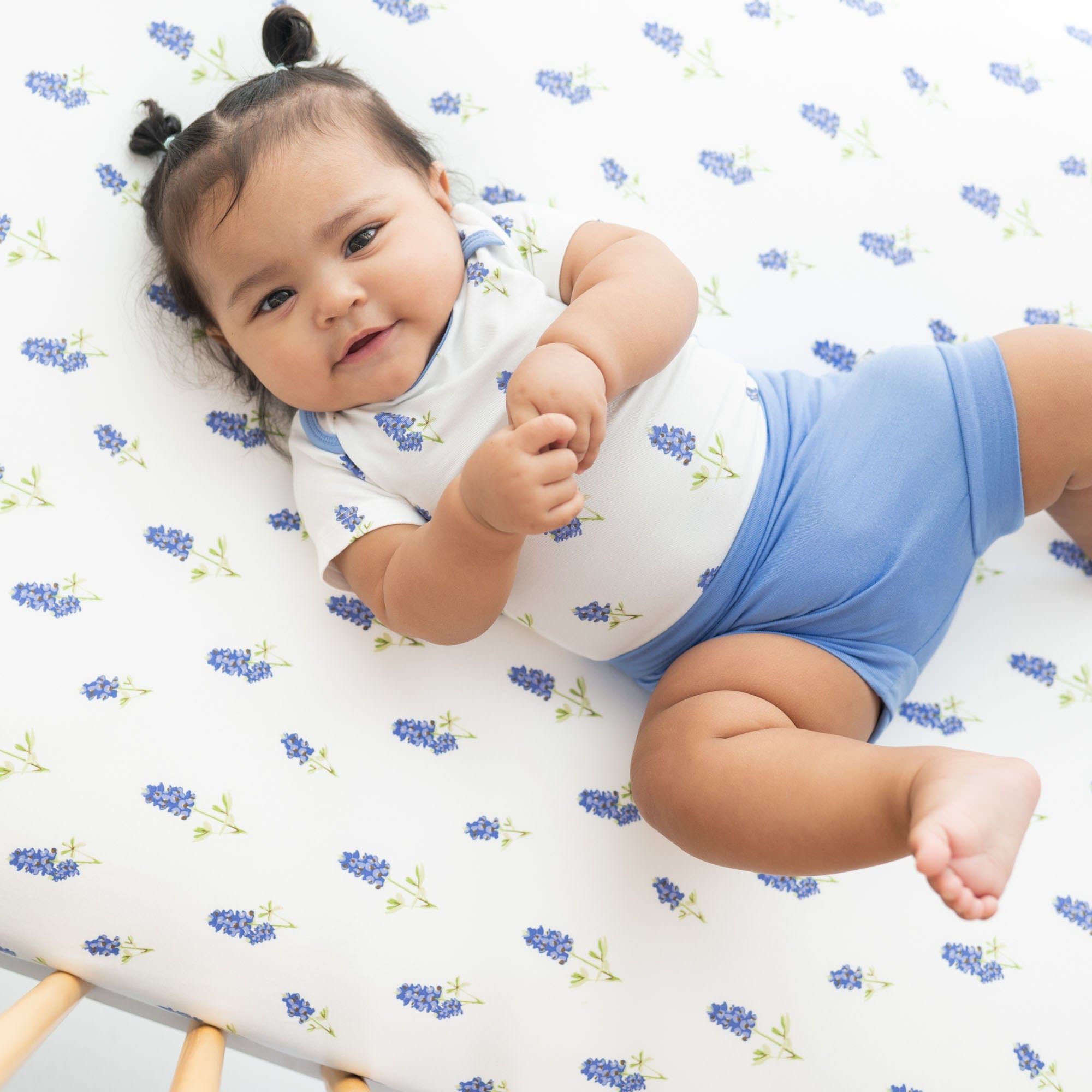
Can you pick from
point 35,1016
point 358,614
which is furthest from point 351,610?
point 35,1016

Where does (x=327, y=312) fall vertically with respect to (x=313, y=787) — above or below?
above

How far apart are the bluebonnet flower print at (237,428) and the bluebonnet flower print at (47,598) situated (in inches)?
8.3

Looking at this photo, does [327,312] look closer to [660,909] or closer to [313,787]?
[313,787]

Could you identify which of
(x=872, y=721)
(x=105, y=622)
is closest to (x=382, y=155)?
(x=105, y=622)

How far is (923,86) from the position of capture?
114 cm

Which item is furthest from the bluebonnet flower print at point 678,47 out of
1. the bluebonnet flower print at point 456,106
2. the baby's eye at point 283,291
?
the baby's eye at point 283,291

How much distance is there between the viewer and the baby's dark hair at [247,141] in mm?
891

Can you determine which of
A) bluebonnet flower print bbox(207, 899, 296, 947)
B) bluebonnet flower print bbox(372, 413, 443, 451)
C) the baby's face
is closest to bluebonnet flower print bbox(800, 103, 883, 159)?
the baby's face

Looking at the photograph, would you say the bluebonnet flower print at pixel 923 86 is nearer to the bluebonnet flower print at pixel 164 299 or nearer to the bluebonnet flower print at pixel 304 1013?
the bluebonnet flower print at pixel 164 299

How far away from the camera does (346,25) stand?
42.5 inches

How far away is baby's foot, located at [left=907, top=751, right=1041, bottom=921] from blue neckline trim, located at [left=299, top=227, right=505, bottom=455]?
590 mm

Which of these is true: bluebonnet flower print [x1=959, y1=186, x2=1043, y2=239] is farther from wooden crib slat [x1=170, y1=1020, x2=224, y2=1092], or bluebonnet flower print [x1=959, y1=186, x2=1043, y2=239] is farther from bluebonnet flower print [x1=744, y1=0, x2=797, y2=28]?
wooden crib slat [x1=170, y1=1020, x2=224, y2=1092]

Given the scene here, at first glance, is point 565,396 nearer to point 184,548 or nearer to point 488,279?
point 488,279

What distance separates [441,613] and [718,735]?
26 centimetres
